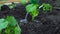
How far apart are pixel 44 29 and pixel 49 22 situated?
0.25 metres

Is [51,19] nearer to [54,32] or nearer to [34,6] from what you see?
[54,32]

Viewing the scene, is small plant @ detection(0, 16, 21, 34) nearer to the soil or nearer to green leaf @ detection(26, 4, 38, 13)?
green leaf @ detection(26, 4, 38, 13)

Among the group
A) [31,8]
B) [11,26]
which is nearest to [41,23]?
[31,8]

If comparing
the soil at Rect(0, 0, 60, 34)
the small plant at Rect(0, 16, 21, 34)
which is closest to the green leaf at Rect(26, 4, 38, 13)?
the small plant at Rect(0, 16, 21, 34)

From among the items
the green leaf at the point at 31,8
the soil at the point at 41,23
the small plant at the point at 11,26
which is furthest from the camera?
the soil at the point at 41,23

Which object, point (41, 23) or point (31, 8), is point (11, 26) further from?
point (41, 23)

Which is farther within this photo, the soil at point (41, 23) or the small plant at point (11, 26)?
the soil at point (41, 23)

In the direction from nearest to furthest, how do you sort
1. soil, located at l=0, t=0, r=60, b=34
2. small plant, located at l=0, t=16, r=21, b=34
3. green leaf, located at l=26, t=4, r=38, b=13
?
small plant, located at l=0, t=16, r=21, b=34 → green leaf, located at l=26, t=4, r=38, b=13 → soil, located at l=0, t=0, r=60, b=34

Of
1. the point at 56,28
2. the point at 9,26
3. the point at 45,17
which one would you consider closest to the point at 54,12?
the point at 45,17

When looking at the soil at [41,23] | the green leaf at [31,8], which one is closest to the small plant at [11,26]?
the green leaf at [31,8]

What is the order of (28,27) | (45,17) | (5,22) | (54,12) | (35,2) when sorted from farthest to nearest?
(54,12) < (45,17) < (28,27) < (35,2) < (5,22)

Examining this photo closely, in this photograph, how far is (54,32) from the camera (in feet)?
7.04

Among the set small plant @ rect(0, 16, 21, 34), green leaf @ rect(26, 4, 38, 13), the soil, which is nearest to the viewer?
small plant @ rect(0, 16, 21, 34)

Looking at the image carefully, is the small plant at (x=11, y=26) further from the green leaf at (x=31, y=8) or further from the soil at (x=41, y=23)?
the soil at (x=41, y=23)
